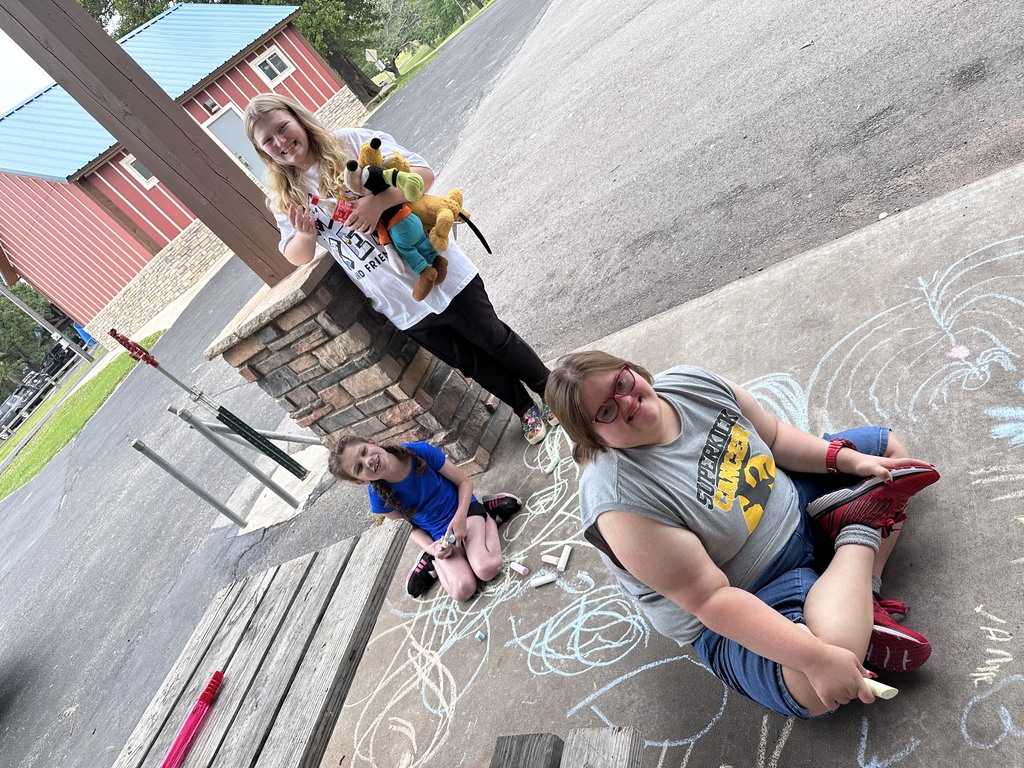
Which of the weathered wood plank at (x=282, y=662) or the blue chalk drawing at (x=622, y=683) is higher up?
the weathered wood plank at (x=282, y=662)

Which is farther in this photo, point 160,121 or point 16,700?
point 16,700

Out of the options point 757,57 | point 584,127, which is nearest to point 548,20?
point 584,127

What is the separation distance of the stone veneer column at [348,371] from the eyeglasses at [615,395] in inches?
77.4

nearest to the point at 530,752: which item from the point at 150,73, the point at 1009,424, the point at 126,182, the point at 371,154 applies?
the point at 1009,424

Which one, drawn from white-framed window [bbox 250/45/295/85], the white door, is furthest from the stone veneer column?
white-framed window [bbox 250/45/295/85]

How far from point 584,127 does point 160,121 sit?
4.73m

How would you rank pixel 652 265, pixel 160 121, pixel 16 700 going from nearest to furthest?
pixel 160 121, pixel 652 265, pixel 16 700

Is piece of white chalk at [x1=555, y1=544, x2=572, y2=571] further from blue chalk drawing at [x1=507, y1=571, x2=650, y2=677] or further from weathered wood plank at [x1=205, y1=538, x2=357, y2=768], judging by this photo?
weathered wood plank at [x1=205, y1=538, x2=357, y2=768]

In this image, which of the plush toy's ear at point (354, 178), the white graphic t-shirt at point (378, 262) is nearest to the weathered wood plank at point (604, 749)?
the white graphic t-shirt at point (378, 262)

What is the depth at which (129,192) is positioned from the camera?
16422 mm

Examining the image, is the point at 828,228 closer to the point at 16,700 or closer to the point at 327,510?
the point at 327,510

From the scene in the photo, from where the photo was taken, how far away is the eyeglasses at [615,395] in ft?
5.43

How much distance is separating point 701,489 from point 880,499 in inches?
19.9

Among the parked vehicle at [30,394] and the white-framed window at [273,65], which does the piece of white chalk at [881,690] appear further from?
the parked vehicle at [30,394]
